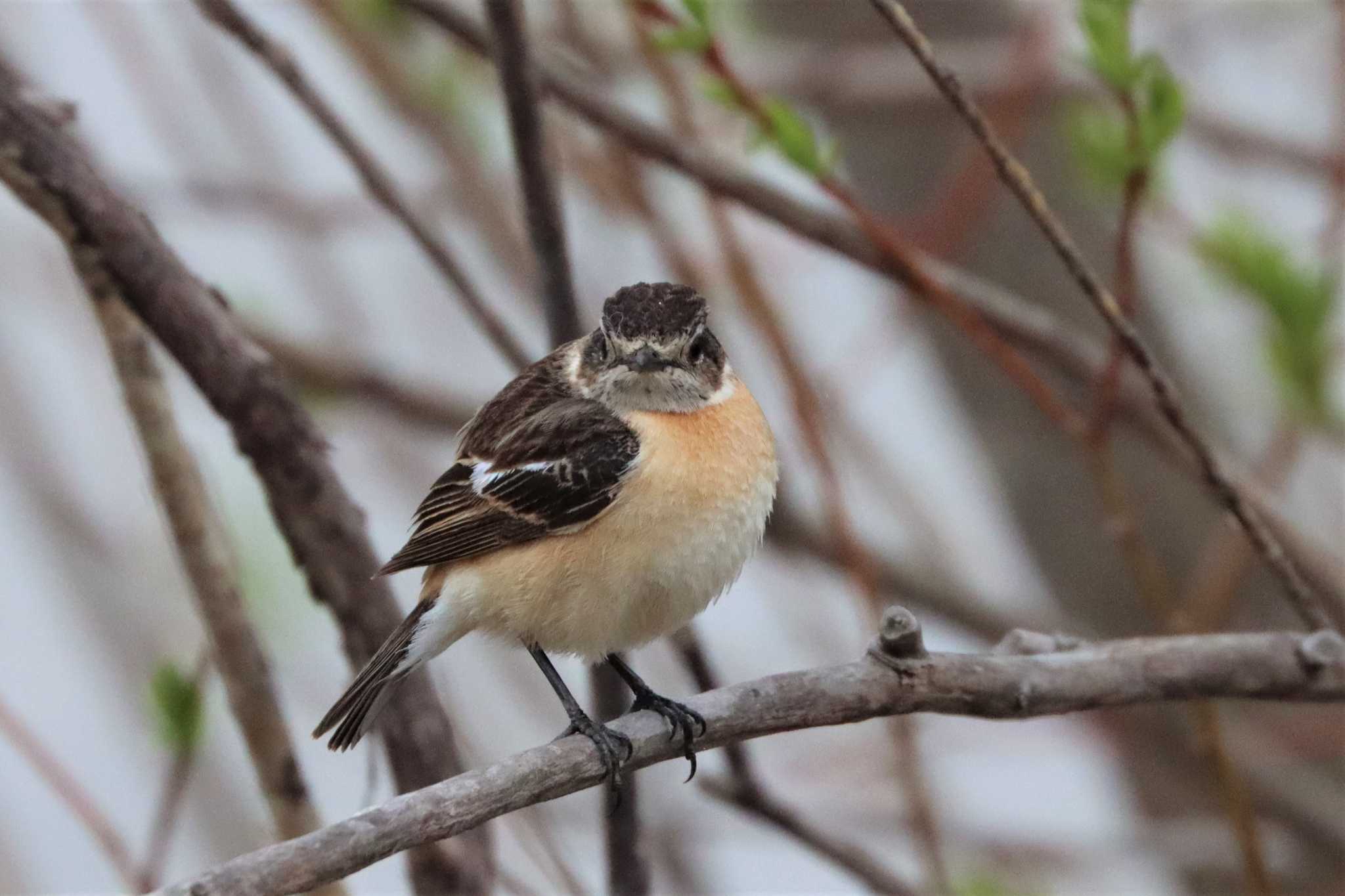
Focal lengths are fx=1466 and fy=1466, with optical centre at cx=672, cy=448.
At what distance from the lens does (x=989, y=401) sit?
555cm

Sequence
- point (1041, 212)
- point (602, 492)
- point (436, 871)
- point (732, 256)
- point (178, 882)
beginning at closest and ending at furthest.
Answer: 1. point (178, 882)
2. point (1041, 212)
3. point (602, 492)
4. point (436, 871)
5. point (732, 256)

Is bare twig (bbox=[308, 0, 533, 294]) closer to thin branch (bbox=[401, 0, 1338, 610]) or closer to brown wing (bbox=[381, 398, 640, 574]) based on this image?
thin branch (bbox=[401, 0, 1338, 610])

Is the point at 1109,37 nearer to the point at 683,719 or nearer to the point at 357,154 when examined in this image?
the point at 683,719

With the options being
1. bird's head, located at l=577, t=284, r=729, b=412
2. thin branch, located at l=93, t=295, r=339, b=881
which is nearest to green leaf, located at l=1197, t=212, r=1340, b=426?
bird's head, located at l=577, t=284, r=729, b=412

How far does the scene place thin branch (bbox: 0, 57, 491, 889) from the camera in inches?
110

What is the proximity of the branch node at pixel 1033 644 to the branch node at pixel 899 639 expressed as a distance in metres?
0.39

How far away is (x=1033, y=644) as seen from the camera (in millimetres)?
2807

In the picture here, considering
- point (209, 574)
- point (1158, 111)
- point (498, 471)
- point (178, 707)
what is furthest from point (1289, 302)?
point (178, 707)

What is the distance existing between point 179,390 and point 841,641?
101 inches

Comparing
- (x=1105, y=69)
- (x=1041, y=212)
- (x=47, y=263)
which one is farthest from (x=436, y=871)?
(x=47, y=263)

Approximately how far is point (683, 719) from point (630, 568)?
38 centimetres

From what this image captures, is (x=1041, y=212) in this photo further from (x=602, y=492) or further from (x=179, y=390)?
(x=179, y=390)

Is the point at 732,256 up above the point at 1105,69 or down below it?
above

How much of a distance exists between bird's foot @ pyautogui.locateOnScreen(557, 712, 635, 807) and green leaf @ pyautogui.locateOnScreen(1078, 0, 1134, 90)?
1535 millimetres
